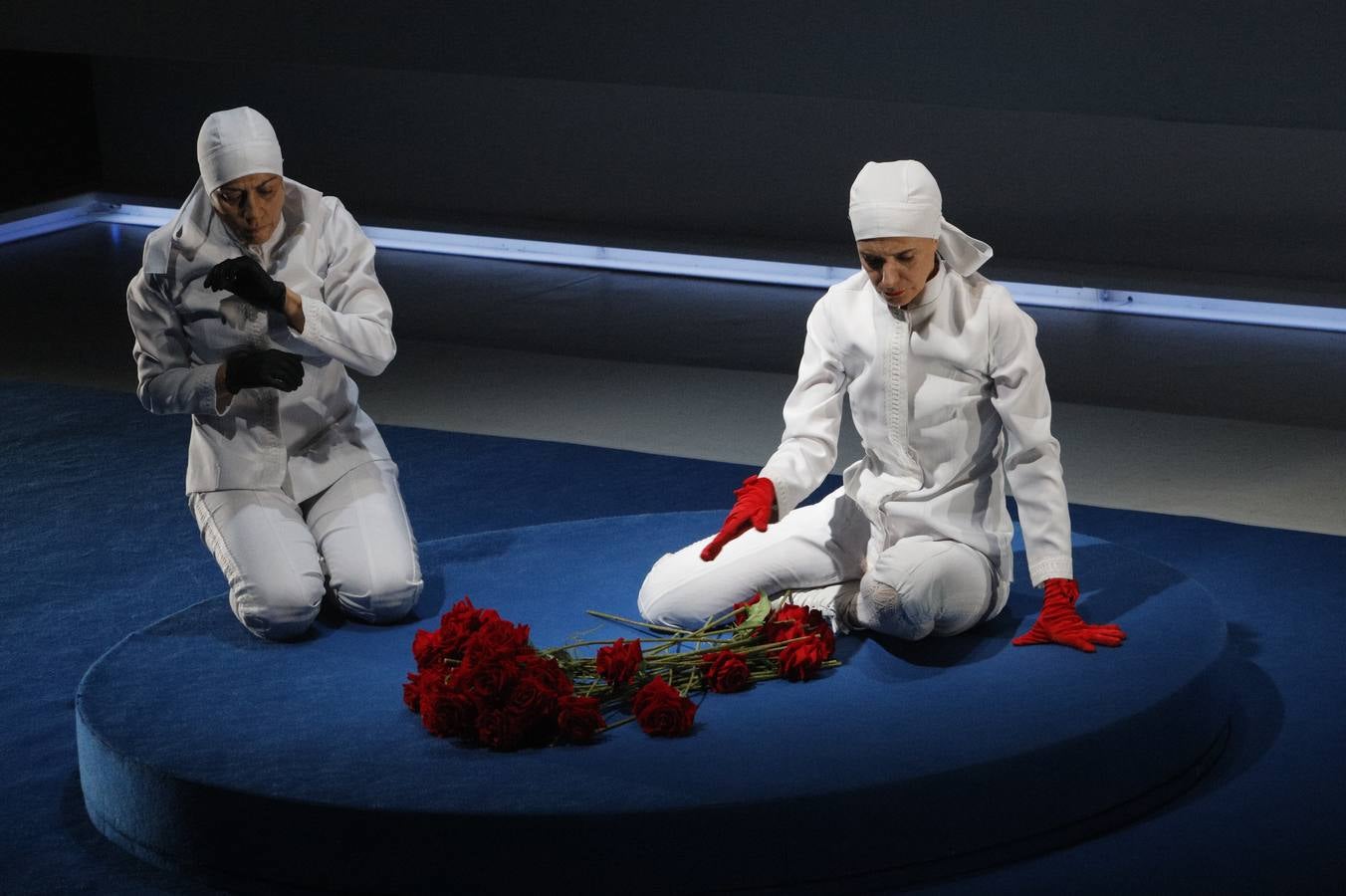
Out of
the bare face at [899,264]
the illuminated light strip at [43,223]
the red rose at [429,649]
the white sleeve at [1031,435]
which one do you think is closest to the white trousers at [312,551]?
the red rose at [429,649]

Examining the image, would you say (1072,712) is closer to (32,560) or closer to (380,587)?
(380,587)

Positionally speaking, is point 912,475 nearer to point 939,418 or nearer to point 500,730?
point 939,418

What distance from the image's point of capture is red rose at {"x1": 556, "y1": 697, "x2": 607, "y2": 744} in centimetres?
309

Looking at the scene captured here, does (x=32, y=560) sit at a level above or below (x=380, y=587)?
below

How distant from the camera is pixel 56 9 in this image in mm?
7574

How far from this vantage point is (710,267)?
28.5 ft

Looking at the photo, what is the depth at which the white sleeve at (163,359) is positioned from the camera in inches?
149

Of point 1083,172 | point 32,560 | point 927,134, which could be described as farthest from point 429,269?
point 32,560

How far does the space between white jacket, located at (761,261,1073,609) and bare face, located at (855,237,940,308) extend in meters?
0.07

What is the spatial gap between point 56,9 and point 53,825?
17.0ft

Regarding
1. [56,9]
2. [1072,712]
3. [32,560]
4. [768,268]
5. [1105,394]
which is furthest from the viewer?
[768,268]

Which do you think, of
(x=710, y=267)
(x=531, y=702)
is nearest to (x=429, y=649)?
(x=531, y=702)

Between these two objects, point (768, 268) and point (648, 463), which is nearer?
point (648, 463)

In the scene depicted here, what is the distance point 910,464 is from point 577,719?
898 millimetres
